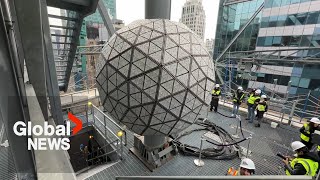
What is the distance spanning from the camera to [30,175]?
2.38 m

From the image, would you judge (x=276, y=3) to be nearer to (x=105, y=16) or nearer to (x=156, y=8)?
(x=105, y=16)

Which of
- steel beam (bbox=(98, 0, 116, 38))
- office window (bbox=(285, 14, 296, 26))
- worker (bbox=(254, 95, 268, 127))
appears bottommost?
worker (bbox=(254, 95, 268, 127))

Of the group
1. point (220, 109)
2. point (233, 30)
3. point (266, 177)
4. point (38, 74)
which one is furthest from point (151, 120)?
point (233, 30)

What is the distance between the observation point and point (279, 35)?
20.9 metres

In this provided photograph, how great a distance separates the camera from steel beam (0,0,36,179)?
69.6 inches

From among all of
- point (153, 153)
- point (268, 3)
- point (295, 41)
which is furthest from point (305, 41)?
point (153, 153)

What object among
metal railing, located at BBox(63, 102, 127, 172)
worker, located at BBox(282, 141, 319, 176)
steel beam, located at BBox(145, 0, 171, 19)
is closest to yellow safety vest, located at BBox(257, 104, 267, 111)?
worker, located at BBox(282, 141, 319, 176)

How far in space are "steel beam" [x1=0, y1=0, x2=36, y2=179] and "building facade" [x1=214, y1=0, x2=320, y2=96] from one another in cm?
1497

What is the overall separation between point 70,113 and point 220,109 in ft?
24.5

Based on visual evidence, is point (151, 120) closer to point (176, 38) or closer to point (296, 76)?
point (176, 38)

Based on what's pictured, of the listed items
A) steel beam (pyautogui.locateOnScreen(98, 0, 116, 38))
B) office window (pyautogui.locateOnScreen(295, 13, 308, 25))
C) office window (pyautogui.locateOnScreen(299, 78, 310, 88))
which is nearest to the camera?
steel beam (pyautogui.locateOnScreen(98, 0, 116, 38))

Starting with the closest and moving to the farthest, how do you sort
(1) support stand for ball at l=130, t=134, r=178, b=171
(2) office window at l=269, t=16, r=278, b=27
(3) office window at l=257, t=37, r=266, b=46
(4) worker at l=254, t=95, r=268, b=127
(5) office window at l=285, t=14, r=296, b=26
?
(1) support stand for ball at l=130, t=134, r=178, b=171
(4) worker at l=254, t=95, r=268, b=127
(5) office window at l=285, t=14, r=296, b=26
(2) office window at l=269, t=16, r=278, b=27
(3) office window at l=257, t=37, r=266, b=46

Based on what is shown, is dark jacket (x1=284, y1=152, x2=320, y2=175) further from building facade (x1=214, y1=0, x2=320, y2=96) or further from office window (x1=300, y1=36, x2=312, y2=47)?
office window (x1=300, y1=36, x2=312, y2=47)

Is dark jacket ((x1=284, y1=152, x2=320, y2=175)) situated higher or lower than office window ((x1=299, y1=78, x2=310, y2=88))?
higher
